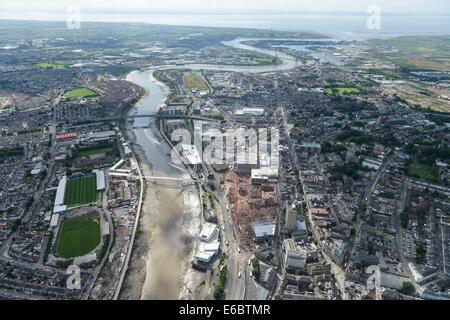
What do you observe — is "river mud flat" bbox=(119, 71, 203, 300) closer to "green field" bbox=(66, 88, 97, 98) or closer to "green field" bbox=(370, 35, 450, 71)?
"green field" bbox=(66, 88, 97, 98)

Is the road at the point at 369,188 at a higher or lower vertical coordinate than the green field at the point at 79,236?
higher

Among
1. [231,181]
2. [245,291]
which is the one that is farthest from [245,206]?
[245,291]

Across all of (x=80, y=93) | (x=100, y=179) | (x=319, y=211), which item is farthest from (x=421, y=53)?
(x=100, y=179)

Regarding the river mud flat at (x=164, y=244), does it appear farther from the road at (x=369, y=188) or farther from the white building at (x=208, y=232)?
the road at (x=369, y=188)

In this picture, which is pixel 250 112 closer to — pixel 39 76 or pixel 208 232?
pixel 208 232

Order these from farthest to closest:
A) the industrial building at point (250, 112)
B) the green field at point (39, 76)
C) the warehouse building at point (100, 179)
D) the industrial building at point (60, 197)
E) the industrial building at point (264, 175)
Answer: the green field at point (39, 76), the industrial building at point (250, 112), the industrial building at point (264, 175), the warehouse building at point (100, 179), the industrial building at point (60, 197)

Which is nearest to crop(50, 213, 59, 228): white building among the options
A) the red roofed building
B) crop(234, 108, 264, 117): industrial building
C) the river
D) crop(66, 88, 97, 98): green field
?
the river

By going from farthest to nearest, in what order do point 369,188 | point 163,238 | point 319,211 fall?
1. point 369,188
2. point 319,211
3. point 163,238

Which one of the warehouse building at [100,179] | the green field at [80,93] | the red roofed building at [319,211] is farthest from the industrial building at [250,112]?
the green field at [80,93]
